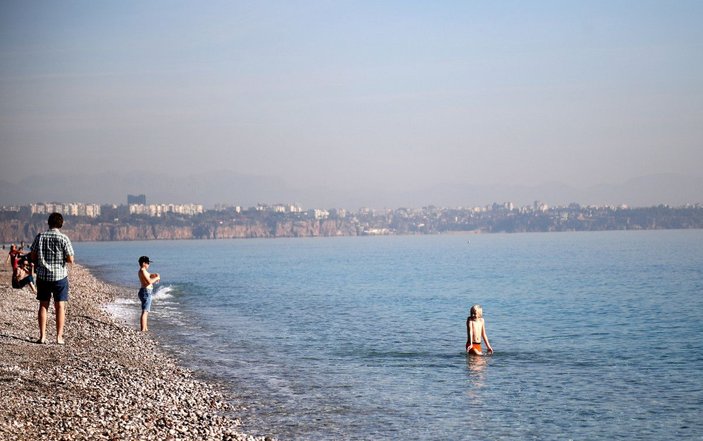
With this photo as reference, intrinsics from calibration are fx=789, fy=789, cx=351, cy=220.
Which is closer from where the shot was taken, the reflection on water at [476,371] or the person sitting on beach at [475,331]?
the reflection on water at [476,371]

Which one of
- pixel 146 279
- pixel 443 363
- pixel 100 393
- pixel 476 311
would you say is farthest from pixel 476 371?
pixel 100 393

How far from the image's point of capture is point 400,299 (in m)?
49.7

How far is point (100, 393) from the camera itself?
45.7ft

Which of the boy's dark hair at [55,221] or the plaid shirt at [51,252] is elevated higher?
the boy's dark hair at [55,221]

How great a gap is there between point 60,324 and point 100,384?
3.07 m

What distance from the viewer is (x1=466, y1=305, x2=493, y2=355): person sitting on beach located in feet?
71.4

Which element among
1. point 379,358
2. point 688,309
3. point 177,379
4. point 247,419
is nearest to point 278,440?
point 247,419

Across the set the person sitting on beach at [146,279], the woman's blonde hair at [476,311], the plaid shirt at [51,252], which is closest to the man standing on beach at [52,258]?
the plaid shirt at [51,252]

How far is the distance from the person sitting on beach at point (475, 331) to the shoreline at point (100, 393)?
779 centimetres

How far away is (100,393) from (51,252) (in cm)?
351

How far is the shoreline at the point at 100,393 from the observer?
11312mm

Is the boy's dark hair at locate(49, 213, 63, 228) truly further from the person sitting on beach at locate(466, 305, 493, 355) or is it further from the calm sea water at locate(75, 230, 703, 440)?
the person sitting on beach at locate(466, 305, 493, 355)

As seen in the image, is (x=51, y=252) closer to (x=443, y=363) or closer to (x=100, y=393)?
(x=100, y=393)

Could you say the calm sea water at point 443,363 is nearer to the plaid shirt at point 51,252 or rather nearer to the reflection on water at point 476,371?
the reflection on water at point 476,371
